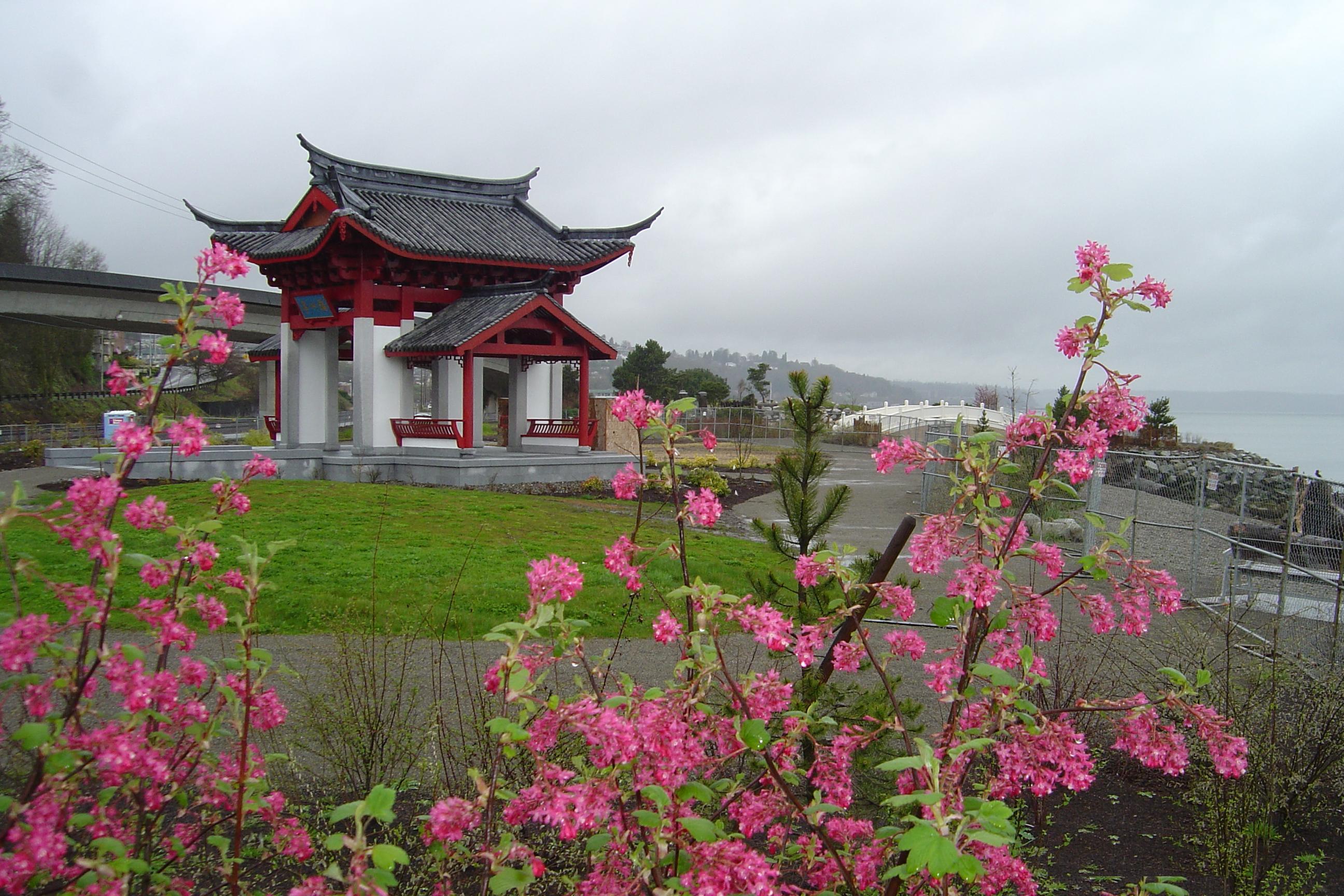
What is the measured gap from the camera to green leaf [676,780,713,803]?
169 centimetres

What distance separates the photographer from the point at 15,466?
68.2 ft

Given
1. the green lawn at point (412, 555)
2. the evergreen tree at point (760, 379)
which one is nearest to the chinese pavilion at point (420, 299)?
the green lawn at point (412, 555)

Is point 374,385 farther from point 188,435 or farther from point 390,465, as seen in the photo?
point 188,435

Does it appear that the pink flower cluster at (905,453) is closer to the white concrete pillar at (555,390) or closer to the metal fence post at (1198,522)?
the metal fence post at (1198,522)

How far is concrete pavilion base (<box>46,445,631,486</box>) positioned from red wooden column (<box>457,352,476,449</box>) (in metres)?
0.27

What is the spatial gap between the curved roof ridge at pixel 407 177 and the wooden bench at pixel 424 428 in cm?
594

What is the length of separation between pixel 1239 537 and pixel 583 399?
13.5m

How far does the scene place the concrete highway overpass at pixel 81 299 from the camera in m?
25.7

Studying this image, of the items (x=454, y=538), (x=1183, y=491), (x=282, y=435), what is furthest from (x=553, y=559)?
(x=282, y=435)

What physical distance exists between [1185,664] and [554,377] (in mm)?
18204

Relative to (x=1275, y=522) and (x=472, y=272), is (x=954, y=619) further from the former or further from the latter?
(x=472, y=272)

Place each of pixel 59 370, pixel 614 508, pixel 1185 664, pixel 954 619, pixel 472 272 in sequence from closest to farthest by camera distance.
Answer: pixel 954 619 < pixel 1185 664 < pixel 614 508 < pixel 472 272 < pixel 59 370

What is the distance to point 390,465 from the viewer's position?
1788cm

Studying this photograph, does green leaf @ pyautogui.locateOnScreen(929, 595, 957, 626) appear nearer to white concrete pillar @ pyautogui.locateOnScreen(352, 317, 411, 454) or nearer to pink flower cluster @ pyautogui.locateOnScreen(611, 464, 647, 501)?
pink flower cluster @ pyautogui.locateOnScreen(611, 464, 647, 501)
